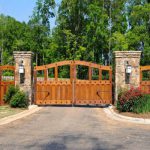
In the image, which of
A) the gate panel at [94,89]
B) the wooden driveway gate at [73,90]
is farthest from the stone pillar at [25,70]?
the gate panel at [94,89]

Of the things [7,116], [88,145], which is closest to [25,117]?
[7,116]

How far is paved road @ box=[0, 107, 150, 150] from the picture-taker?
11914 mm

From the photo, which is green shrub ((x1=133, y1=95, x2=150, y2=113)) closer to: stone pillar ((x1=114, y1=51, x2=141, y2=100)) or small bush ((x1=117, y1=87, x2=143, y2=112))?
small bush ((x1=117, y1=87, x2=143, y2=112))

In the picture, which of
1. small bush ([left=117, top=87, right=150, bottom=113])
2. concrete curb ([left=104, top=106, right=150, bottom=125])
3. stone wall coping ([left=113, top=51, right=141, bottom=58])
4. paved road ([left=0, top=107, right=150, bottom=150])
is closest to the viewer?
paved road ([left=0, top=107, right=150, bottom=150])

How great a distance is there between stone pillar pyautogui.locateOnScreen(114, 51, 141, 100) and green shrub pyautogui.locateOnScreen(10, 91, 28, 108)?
5.38 m

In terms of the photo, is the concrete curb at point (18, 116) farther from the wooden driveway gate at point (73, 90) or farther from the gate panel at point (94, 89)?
the gate panel at point (94, 89)

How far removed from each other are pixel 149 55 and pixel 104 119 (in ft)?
118

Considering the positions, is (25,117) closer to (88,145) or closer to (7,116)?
(7,116)

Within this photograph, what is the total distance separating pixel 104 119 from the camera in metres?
19.5

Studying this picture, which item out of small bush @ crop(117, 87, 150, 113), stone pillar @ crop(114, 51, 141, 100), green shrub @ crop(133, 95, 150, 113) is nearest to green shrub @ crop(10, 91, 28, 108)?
stone pillar @ crop(114, 51, 141, 100)

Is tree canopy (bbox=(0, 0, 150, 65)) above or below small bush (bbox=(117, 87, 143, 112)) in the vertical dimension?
above

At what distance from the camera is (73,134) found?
1420 centimetres

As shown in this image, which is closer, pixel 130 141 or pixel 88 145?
pixel 88 145

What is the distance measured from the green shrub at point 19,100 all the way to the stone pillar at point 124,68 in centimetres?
538
